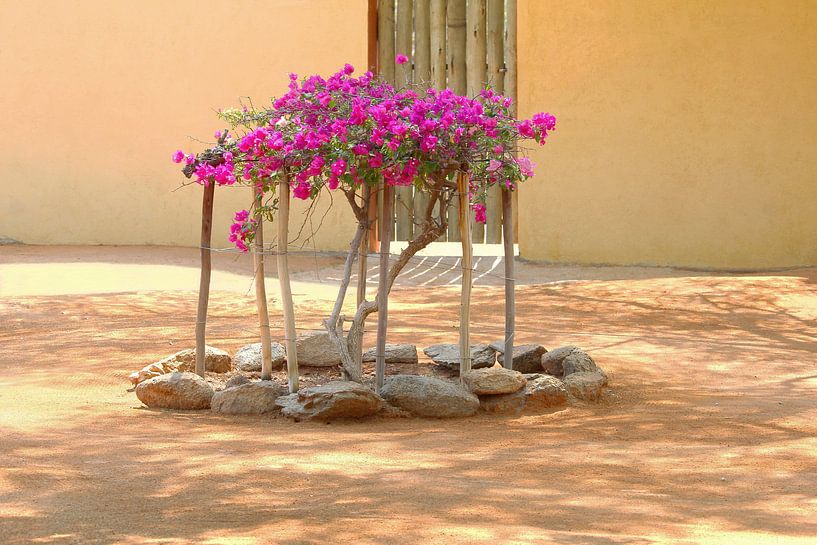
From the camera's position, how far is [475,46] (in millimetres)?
11164

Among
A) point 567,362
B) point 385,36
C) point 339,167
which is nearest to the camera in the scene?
point 339,167

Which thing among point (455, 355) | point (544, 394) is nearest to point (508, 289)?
point (455, 355)

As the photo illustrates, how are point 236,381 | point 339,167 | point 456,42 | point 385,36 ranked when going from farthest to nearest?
point 385,36, point 456,42, point 236,381, point 339,167

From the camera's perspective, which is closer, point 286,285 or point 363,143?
point 363,143

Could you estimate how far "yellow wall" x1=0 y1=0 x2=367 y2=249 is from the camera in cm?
1151

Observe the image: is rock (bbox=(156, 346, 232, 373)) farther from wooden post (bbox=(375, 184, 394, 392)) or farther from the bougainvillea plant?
wooden post (bbox=(375, 184, 394, 392))

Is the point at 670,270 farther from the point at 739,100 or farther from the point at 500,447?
the point at 500,447

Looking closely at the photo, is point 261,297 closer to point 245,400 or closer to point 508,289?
point 245,400

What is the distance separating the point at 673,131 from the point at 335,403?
266 inches

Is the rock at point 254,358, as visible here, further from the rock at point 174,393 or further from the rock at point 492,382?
the rock at point 492,382

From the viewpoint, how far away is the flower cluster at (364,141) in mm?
4742

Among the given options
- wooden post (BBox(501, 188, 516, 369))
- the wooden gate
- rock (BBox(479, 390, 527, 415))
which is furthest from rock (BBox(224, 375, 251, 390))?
the wooden gate

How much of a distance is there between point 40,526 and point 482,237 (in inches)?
341

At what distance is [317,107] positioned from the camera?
494 cm
